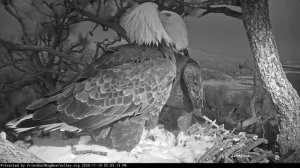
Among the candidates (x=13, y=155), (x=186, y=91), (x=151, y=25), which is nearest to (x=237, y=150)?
(x=186, y=91)

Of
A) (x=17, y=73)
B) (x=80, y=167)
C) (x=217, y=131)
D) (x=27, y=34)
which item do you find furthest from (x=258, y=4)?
(x=17, y=73)

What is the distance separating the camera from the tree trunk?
1722mm

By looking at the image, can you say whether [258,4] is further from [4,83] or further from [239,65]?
[4,83]

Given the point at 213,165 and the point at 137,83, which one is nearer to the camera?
the point at 213,165

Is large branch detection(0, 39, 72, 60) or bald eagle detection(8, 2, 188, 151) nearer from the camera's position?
bald eagle detection(8, 2, 188, 151)

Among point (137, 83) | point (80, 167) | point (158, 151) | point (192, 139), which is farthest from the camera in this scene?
point (192, 139)

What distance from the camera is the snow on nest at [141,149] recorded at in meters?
1.79

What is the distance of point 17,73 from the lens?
2488 mm

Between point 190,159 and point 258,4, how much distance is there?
0.97 meters

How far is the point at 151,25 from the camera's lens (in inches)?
76.9

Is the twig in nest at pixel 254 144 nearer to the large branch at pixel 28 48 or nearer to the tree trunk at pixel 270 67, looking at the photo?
the tree trunk at pixel 270 67

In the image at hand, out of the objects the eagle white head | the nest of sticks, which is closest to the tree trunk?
the nest of sticks

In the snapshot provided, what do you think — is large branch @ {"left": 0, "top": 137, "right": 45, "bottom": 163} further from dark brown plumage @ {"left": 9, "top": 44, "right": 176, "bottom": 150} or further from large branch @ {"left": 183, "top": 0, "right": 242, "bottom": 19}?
large branch @ {"left": 183, "top": 0, "right": 242, "bottom": 19}

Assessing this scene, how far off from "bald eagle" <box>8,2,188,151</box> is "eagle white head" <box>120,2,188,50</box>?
0.16 feet
